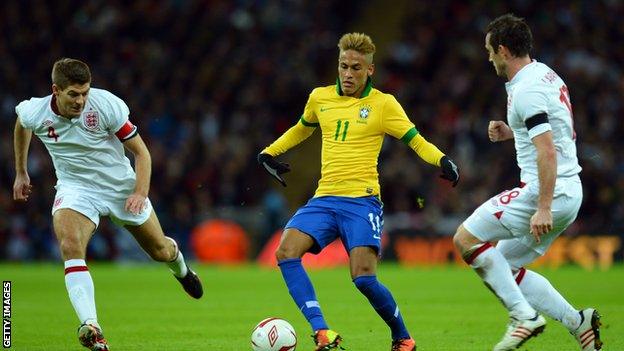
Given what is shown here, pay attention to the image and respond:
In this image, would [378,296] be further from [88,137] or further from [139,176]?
[88,137]

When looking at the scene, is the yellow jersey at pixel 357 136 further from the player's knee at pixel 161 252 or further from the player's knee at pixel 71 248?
the player's knee at pixel 161 252

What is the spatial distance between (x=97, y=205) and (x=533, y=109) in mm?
3461

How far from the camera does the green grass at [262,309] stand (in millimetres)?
9344

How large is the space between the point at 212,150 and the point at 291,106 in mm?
2212

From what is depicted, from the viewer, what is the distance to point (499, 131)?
27.3 ft

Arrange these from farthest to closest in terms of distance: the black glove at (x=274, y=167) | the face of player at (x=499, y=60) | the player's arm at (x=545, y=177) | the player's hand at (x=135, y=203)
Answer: the black glove at (x=274, y=167), the player's hand at (x=135, y=203), the face of player at (x=499, y=60), the player's arm at (x=545, y=177)

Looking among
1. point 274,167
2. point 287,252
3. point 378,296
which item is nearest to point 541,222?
point 378,296

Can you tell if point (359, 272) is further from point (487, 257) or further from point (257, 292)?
point (257, 292)

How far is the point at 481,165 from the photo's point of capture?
21.2 meters

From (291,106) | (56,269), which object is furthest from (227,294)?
(291,106)

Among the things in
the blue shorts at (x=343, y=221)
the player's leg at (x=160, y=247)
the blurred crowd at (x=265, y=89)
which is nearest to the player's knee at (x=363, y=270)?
the blue shorts at (x=343, y=221)

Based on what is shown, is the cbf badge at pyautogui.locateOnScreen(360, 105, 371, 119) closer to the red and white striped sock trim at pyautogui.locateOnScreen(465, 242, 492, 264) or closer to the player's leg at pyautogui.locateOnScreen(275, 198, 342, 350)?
the player's leg at pyautogui.locateOnScreen(275, 198, 342, 350)

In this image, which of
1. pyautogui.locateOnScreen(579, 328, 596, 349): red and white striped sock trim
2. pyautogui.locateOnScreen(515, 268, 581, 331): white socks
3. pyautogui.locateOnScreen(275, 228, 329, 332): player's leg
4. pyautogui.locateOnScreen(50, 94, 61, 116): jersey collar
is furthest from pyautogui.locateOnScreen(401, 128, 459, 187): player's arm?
pyautogui.locateOnScreen(50, 94, 61, 116): jersey collar

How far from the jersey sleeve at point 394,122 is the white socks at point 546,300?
126 centimetres
